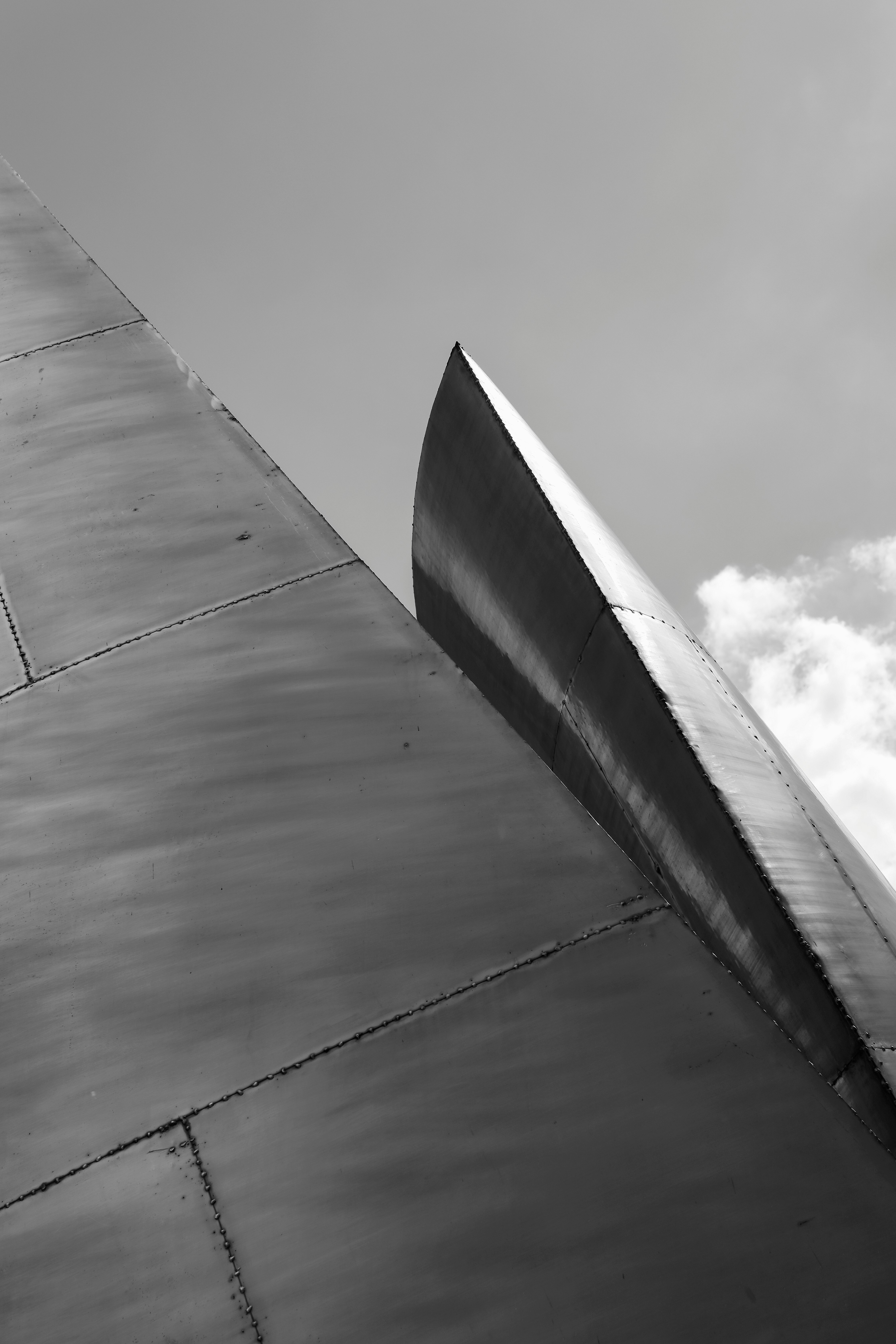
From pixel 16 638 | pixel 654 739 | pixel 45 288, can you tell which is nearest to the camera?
pixel 16 638

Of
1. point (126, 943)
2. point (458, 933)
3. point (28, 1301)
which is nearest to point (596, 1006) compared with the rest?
point (458, 933)

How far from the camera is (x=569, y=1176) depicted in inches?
98.1

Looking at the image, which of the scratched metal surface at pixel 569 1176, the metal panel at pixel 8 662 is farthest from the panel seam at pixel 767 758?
the metal panel at pixel 8 662

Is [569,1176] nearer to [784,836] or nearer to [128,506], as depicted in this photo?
[128,506]

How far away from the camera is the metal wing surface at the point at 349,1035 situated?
7.91 feet

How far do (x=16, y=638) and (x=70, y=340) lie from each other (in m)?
2.19

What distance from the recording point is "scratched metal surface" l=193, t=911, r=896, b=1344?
235cm

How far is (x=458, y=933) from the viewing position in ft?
9.49

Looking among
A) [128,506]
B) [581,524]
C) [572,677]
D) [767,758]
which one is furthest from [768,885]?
[128,506]

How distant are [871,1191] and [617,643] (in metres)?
3.62

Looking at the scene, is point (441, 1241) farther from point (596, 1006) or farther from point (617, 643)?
point (617, 643)

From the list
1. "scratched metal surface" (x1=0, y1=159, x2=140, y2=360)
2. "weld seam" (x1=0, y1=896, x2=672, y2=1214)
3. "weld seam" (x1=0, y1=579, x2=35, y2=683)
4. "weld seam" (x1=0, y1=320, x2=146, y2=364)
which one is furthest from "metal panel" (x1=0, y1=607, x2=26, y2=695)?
"scratched metal surface" (x1=0, y1=159, x2=140, y2=360)

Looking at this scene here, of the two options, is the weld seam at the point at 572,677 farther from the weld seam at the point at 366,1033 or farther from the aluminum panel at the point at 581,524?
the weld seam at the point at 366,1033

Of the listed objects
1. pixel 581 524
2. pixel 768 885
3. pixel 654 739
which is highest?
pixel 581 524
